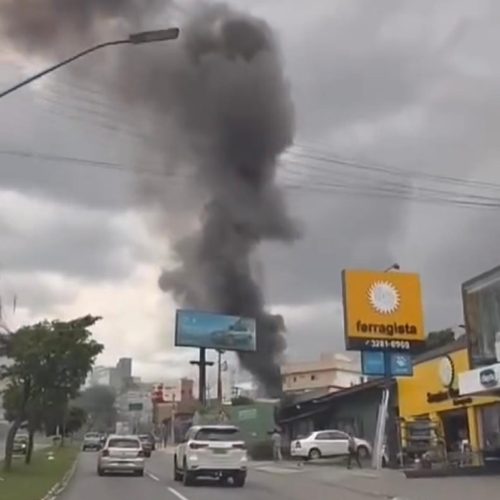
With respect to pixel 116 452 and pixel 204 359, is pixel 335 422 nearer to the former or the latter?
pixel 116 452

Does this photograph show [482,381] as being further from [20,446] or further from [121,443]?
[20,446]

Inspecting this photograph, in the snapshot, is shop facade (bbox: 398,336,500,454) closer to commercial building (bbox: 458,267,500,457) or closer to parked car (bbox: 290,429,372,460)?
commercial building (bbox: 458,267,500,457)

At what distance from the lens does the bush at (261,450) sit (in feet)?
180

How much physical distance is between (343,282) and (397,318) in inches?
108

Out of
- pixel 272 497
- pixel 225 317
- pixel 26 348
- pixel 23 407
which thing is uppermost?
pixel 225 317

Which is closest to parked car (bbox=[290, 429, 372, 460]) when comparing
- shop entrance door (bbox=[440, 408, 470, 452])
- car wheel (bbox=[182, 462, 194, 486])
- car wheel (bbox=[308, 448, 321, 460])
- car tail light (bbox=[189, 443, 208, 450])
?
car wheel (bbox=[308, 448, 321, 460])

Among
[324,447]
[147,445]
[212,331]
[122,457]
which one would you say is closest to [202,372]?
[212,331]

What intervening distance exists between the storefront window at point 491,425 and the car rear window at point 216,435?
1254 centimetres

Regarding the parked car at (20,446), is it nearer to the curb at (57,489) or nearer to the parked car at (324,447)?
the parked car at (324,447)

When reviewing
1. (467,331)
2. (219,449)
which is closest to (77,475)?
(219,449)

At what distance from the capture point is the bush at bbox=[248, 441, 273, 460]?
54719mm

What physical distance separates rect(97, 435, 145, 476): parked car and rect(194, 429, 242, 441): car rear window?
22.0 ft

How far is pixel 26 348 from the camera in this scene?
30906 millimetres

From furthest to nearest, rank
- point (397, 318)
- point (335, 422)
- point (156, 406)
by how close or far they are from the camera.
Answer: point (156, 406) → point (335, 422) → point (397, 318)
